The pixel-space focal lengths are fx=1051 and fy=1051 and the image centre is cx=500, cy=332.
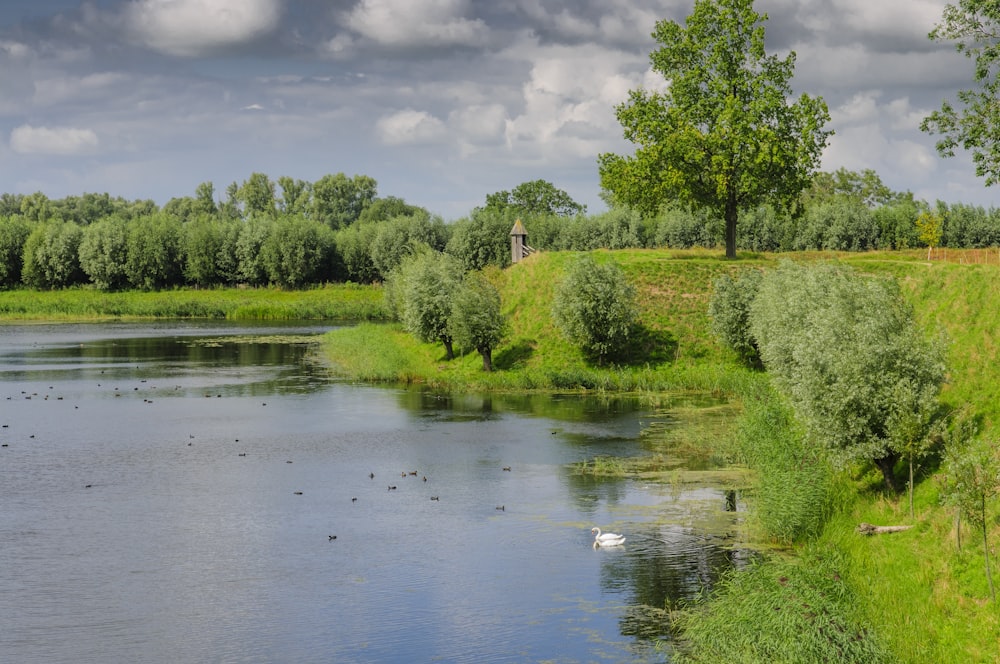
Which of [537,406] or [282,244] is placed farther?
[282,244]

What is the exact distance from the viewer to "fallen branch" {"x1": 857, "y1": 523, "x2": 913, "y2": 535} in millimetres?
29141

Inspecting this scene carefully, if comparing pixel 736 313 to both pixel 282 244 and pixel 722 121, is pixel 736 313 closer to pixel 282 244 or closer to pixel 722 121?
pixel 722 121

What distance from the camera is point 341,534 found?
33.4 m

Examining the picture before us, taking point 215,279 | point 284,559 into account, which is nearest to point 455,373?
Result: point 284,559

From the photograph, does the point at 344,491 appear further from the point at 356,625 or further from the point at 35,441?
the point at 35,441

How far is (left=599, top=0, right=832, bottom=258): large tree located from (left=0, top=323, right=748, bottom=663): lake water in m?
25.2

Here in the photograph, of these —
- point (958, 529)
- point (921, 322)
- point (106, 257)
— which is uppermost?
point (106, 257)

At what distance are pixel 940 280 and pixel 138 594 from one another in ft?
117

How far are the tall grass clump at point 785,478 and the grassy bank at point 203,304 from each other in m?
94.7

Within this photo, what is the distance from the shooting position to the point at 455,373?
71375 mm

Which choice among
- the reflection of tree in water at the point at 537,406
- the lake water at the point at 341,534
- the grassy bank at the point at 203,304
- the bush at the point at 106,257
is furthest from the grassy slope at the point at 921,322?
the bush at the point at 106,257

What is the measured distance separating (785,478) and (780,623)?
10.8 meters

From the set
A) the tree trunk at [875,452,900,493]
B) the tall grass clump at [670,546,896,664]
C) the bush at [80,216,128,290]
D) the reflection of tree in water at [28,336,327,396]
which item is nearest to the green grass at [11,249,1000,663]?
the tall grass clump at [670,546,896,664]

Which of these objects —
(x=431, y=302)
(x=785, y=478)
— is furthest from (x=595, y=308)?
(x=785, y=478)
